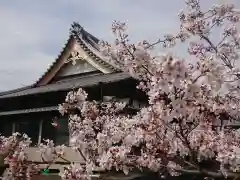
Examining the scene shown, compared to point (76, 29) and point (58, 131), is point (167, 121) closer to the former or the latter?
point (58, 131)

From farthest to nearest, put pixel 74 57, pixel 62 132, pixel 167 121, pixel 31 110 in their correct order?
1. pixel 74 57
2. pixel 31 110
3. pixel 62 132
4. pixel 167 121

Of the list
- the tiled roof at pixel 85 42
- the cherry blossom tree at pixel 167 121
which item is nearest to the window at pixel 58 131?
the tiled roof at pixel 85 42

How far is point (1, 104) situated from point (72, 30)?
4.64m

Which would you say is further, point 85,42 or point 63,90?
point 85,42

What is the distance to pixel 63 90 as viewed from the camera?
45.0ft

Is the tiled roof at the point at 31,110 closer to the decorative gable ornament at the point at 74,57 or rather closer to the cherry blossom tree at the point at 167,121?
the decorative gable ornament at the point at 74,57

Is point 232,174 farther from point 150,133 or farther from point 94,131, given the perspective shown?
point 94,131

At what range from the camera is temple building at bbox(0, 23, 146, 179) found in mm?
13133

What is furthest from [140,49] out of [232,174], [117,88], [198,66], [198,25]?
[117,88]

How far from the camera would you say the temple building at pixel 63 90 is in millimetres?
13133

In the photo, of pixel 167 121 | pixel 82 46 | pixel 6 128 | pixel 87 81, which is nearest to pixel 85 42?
pixel 82 46

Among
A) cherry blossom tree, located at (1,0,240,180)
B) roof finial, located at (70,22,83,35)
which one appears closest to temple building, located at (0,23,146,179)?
roof finial, located at (70,22,83,35)

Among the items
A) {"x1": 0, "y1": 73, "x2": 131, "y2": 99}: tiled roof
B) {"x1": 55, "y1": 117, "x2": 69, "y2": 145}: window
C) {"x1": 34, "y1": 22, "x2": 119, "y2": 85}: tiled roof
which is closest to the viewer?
{"x1": 0, "y1": 73, "x2": 131, "y2": 99}: tiled roof

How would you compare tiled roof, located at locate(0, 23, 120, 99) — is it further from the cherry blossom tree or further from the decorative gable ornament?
the cherry blossom tree
